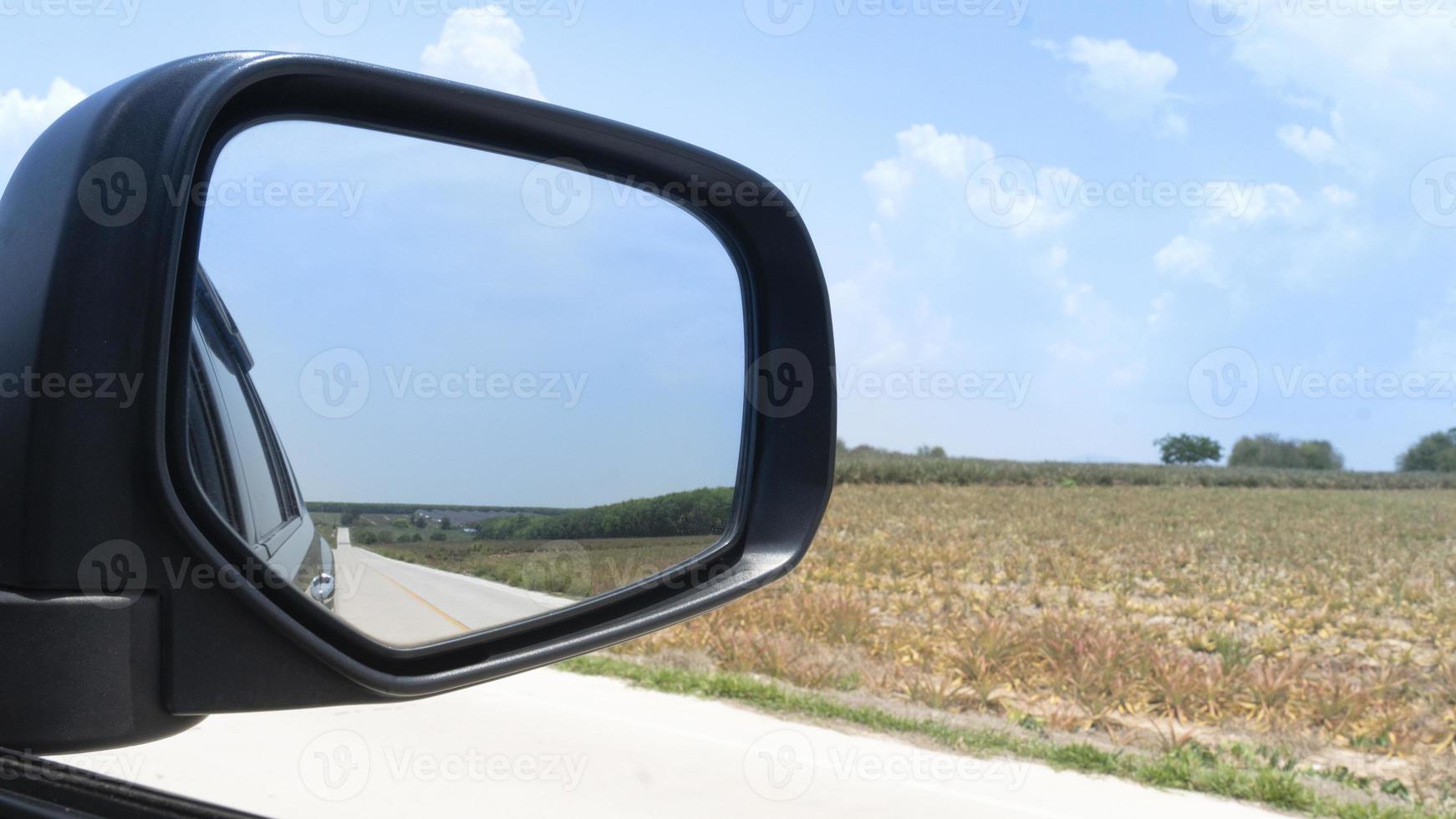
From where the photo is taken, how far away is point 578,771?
5176 millimetres

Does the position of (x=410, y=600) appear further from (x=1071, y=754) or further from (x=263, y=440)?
(x=1071, y=754)

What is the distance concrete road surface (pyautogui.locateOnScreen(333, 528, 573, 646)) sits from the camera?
99 cm

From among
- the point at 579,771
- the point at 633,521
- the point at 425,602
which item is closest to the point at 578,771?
the point at 579,771

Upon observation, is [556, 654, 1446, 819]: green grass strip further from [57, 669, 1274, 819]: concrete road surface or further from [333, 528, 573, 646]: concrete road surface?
[333, 528, 573, 646]: concrete road surface

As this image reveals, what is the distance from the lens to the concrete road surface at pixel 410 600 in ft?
3.23

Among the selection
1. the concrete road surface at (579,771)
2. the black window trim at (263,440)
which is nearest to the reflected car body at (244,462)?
the black window trim at (263,440)

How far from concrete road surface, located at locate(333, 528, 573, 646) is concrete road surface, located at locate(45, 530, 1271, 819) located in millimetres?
3417

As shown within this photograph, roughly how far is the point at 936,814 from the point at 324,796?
8.71 ft

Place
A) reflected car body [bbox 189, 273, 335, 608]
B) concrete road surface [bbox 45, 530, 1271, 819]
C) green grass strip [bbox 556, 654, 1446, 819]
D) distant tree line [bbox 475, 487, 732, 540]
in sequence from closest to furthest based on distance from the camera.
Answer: reflected car body [bbox 189, 273, 335, 608]
distant tree line [bbox 475, 487, 732, 540]
concrete road surface [bbox 45, 530, 1271, 819]
green grass strip [bbox 556, 654, 1446, 819]

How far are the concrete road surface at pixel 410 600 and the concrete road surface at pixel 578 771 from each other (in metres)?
3.42

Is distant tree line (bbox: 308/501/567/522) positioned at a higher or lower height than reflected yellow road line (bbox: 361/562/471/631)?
higher

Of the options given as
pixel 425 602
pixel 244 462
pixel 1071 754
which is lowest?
pixel 1071 754

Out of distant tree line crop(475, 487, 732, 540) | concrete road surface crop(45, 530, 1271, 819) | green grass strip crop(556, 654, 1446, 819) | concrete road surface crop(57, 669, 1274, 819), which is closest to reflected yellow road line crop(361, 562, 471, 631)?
distant tree line crop(475, 487, 732, 540)

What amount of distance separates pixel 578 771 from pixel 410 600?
4.43 meters
